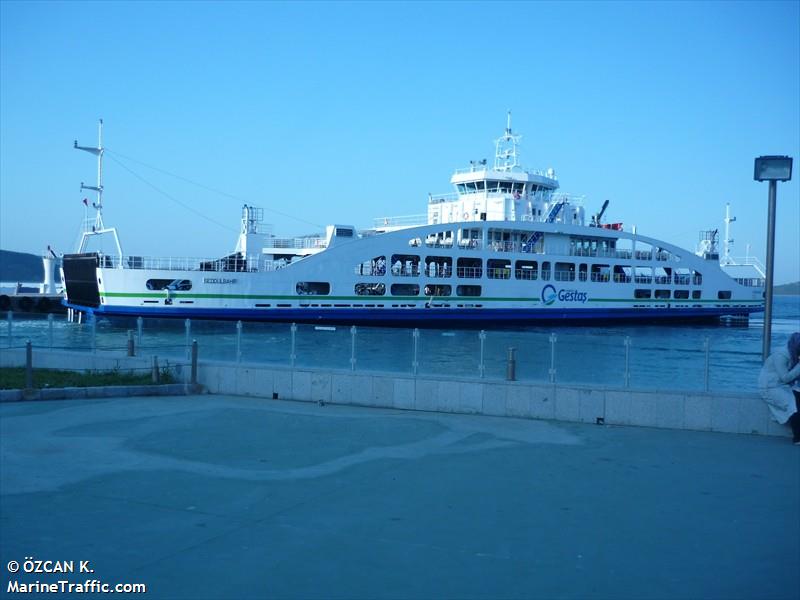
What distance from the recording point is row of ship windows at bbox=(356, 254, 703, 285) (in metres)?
39.2

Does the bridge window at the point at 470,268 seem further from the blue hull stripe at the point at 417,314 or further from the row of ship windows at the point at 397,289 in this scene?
the blue hull stripe at the point at 417,314

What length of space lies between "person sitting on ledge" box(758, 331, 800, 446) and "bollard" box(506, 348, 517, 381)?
3.15 m

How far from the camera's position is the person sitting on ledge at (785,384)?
7.69 metres

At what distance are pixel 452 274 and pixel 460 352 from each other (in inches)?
1201

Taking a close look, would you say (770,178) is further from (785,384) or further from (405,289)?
(405,289)

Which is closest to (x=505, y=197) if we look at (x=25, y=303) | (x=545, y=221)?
(x=545, y=221)

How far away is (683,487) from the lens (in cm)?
618

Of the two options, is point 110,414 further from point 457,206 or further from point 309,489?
point 457,206

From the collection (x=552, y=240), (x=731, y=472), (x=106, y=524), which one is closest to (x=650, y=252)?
(x=552, y=240)

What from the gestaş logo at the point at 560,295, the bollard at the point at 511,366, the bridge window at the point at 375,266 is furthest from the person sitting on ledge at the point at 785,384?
the gestaş logo at the point at 560,295

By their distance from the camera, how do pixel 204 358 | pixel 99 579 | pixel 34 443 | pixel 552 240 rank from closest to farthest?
1. pixel 99 579
2. pixel 34 443
3. pixel 204 358
4. pixel 552 240

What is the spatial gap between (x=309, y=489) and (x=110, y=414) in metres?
4.58

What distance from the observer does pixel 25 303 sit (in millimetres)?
46531

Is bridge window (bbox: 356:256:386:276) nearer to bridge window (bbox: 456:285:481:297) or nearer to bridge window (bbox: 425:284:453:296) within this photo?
bridge window (bbox: 425:284:453:296)
